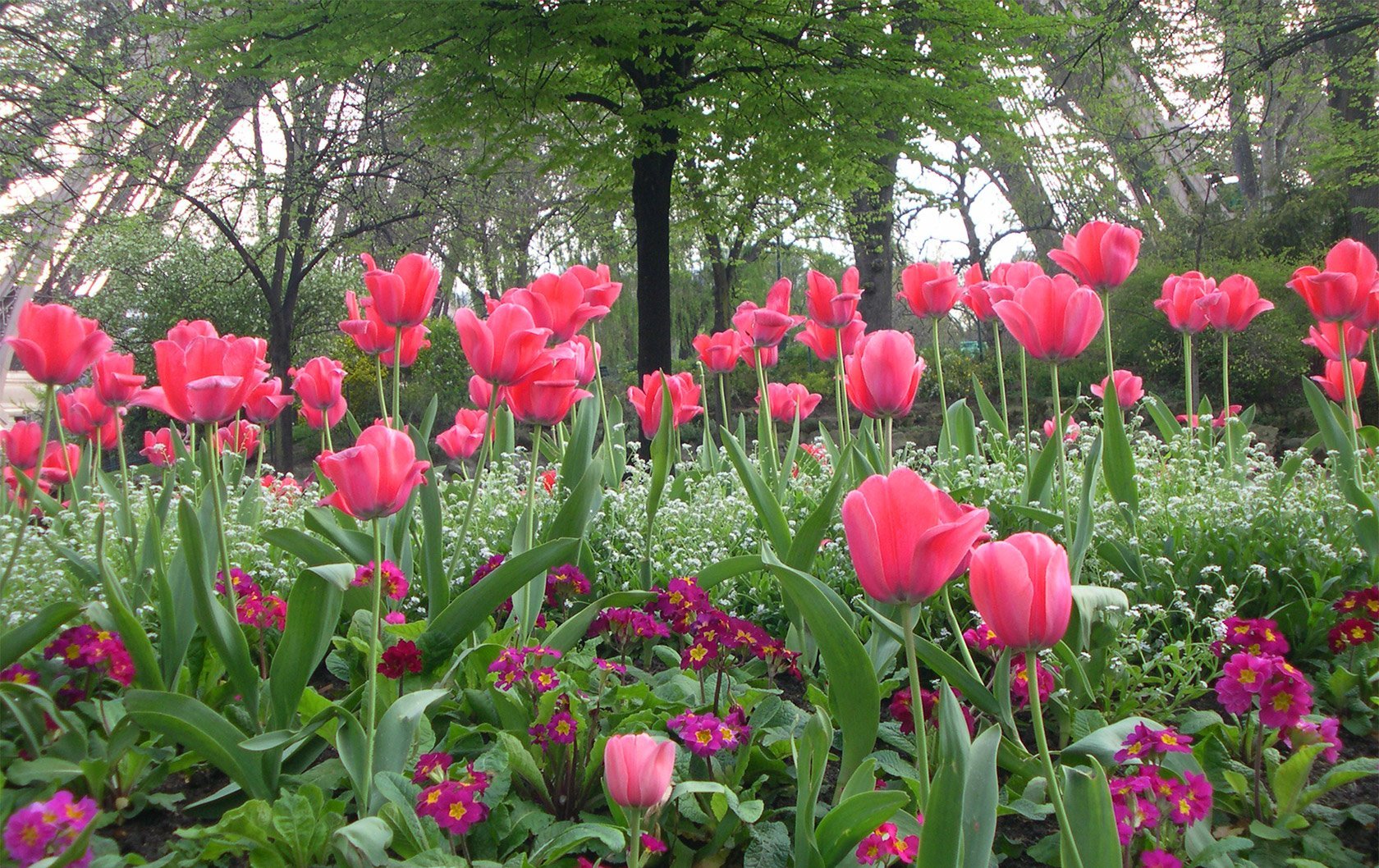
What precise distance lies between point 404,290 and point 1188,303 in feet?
8.04

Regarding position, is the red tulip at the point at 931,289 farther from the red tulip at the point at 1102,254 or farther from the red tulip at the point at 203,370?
the red tulip at the point at 203,370

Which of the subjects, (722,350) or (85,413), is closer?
(722,350)

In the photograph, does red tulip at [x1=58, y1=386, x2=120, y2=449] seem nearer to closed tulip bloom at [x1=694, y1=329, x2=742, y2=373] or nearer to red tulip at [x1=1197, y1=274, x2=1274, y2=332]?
closed tulip bloom at [x1=694, y1=329, x2=742, y2=373]

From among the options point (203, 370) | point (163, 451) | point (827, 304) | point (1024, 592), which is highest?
point (827, 304)

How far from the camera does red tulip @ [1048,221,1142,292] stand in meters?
2.09

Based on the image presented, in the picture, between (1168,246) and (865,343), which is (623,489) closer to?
(865,343)

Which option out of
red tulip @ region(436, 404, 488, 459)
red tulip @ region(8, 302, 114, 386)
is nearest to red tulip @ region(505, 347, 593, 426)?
red tulip @ region(8, 302, 114, 386)

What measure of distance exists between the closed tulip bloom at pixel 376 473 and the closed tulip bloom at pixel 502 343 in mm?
376

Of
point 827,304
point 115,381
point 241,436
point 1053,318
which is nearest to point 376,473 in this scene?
point 1053,318

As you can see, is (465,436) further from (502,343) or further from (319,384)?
(502,343)

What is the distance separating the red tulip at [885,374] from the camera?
1744mm

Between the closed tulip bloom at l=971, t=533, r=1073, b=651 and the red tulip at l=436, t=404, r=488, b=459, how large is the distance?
8.65 ft

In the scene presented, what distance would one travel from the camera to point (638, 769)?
1.09 m

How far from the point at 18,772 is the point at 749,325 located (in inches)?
78.3
